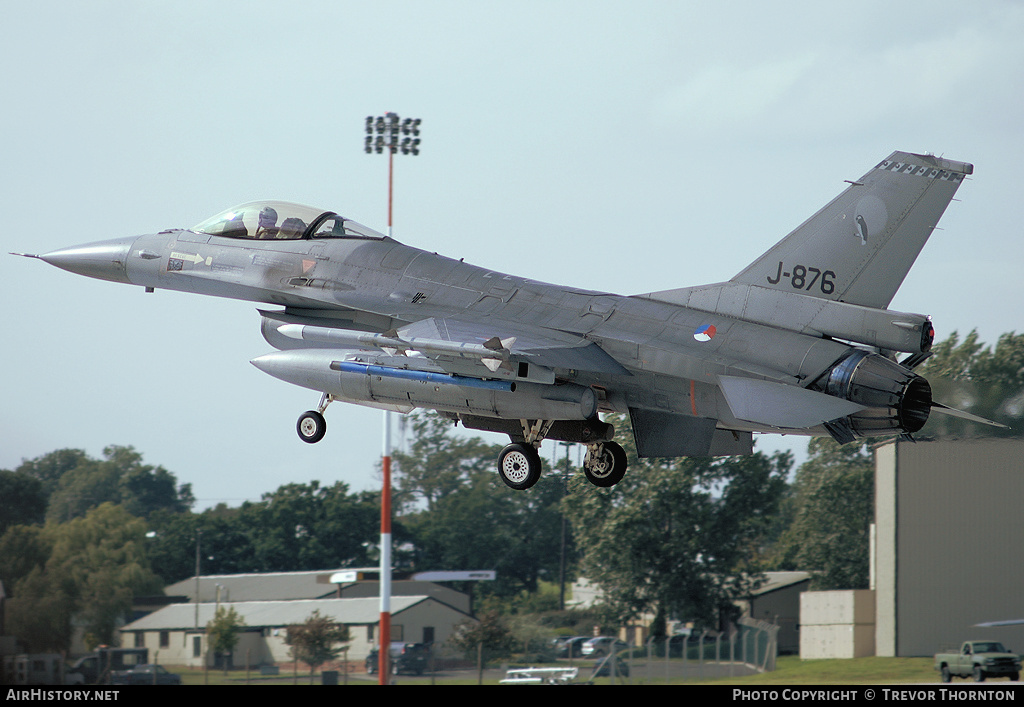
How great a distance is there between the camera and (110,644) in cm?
3550

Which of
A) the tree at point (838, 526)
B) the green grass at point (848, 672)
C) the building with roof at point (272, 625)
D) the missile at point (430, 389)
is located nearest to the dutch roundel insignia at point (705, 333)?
the missile at point (430, 389)

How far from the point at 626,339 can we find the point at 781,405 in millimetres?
2056

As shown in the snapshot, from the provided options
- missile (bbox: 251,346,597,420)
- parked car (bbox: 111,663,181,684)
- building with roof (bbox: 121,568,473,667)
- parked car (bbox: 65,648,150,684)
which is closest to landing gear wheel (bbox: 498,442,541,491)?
missile (bbox: 251,346,597,420)

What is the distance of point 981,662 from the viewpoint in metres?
29.8

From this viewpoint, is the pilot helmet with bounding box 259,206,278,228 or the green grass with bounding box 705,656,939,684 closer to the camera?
the pilot helmet with bounding box 259,206,278,228

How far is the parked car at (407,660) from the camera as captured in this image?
133 ft

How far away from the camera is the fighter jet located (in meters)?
12.3

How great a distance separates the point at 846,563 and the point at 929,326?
41.8 m

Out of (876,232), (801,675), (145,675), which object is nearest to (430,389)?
(876,232)

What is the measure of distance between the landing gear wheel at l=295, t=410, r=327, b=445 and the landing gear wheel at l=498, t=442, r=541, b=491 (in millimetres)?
2302

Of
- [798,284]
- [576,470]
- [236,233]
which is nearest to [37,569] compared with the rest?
[576,470]

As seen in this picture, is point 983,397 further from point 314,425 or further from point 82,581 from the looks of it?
point 82,581

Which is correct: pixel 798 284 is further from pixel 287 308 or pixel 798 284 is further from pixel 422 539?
pixel 422 539

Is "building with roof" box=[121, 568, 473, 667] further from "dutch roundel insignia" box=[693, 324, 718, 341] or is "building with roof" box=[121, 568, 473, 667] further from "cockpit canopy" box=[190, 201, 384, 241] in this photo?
"dutch roundel insignia" box=[693, 324, 718, 341]
